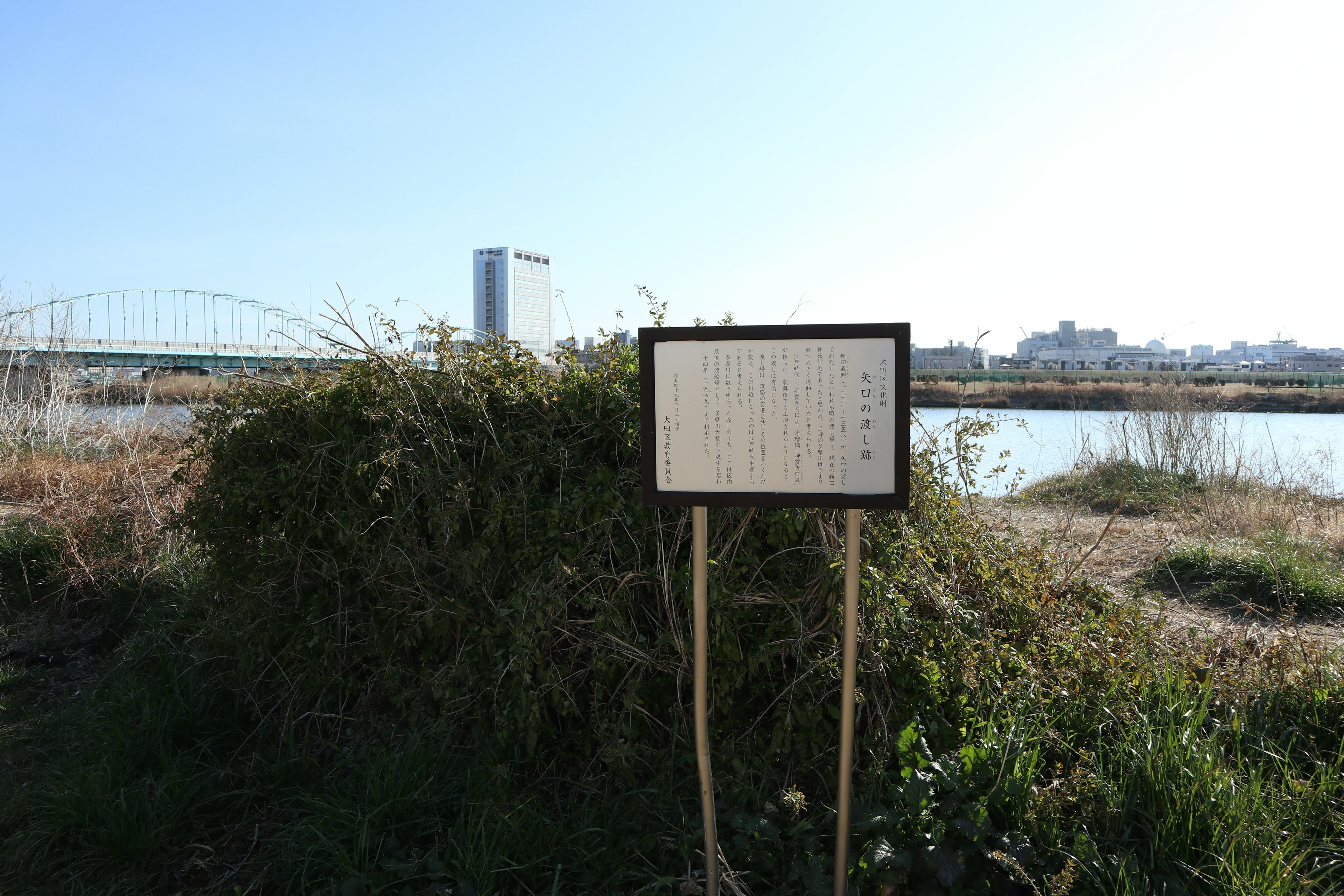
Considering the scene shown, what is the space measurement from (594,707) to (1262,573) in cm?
482

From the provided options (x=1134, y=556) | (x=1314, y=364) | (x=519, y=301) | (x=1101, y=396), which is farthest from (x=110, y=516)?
(x=1314, y=364)

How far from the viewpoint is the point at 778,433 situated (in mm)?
2271

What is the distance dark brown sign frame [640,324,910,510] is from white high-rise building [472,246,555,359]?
3.82ft

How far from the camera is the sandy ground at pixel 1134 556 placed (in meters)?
4.09

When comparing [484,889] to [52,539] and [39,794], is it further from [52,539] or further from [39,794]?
[52,539]

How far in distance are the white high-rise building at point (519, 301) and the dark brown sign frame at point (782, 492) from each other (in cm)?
116

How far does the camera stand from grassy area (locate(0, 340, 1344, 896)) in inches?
94.4

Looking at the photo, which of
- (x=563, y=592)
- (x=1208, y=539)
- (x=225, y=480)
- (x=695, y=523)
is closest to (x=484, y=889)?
(x=563, y=592)

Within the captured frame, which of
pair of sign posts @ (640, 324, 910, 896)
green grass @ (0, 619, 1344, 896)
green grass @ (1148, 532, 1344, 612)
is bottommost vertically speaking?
green grass @ (0, 619, 1344, 896)

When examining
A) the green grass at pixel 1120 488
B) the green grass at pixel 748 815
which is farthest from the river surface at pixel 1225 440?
the green grass at pixel 748 815

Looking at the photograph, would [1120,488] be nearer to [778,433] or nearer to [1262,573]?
[1262,573]

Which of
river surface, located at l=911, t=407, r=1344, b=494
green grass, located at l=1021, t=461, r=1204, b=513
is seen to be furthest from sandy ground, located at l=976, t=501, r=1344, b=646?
river surface, located at l=911, t=407, r=1344, b=494

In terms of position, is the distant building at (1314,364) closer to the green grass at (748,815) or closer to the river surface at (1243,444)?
the river surface at (1243,444)

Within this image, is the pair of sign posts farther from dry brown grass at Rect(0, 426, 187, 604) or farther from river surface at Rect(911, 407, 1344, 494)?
river surface at Rect(911, 407, 1344, 494)
